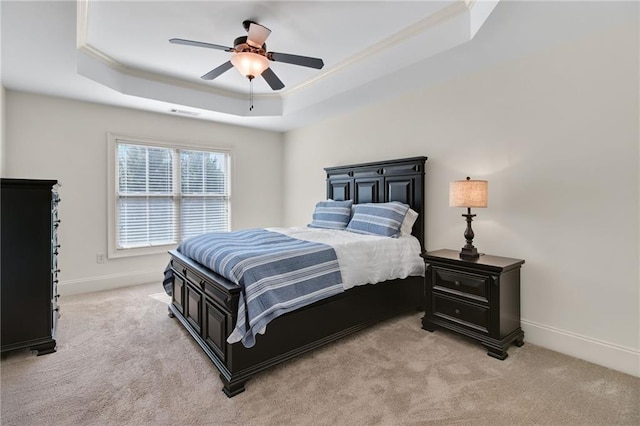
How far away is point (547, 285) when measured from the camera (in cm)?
266

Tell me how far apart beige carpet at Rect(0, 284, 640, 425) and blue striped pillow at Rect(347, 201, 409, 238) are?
109 cm

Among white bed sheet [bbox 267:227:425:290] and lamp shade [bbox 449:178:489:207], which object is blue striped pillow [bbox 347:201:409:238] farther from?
lamp shade [bbox 449:178:489:207]

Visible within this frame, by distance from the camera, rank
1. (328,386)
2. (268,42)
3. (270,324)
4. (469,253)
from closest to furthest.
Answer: (328,386)
(270,324)
(469,253)
(268,42)

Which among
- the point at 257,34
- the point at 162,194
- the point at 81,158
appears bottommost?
the point at 162,194

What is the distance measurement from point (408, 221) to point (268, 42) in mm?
2379

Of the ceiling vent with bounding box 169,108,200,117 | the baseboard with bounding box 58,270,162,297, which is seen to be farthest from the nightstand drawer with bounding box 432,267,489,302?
the ceiling vent with bounding box 169,108,200,117

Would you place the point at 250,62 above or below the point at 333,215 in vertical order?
above

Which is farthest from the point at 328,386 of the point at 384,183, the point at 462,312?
the point at 384,183

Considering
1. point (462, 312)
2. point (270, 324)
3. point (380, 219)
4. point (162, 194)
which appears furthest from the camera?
point (162, 194)

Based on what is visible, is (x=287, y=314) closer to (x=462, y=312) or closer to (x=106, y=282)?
(x=462, y=312)

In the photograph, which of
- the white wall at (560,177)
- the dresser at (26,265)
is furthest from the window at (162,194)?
the white wall at (560,177)

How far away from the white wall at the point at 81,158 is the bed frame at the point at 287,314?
1753 mm

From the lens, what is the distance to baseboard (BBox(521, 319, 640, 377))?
2.23 m

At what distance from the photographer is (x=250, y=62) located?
2537mm
